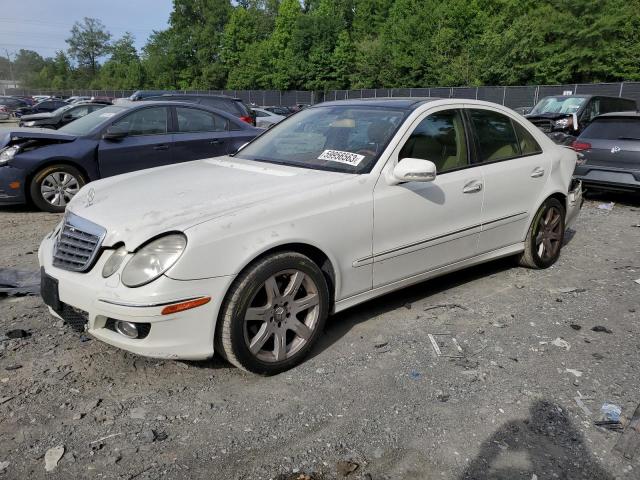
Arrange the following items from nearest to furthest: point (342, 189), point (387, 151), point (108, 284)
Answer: point (108, 284)
point (342, 189)
point (387, 151)

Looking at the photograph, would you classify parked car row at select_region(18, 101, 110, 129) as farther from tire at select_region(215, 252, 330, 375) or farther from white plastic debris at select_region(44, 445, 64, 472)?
white plastic debris at select_region(44, 445, 64, 472)

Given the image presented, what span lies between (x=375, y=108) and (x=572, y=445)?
2686 millimetres

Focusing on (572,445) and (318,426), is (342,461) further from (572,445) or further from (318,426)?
(572,445)

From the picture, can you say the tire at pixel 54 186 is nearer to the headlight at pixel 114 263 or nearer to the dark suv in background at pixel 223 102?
the dark suv in background at pixel 223 102

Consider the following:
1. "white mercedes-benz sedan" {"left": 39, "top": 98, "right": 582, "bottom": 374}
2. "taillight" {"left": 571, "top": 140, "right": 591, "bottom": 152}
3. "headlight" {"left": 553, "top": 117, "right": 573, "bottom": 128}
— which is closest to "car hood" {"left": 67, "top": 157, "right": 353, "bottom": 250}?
"white mercedes-benz sedan" {"left": 39, "top": 98, "right": 582, "bottom": 374}

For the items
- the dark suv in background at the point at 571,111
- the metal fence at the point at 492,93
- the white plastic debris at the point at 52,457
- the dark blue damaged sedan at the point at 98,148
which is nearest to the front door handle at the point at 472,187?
the white plastic debris at the point at 52,457

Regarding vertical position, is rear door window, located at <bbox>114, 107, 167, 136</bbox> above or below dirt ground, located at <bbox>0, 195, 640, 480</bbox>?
above

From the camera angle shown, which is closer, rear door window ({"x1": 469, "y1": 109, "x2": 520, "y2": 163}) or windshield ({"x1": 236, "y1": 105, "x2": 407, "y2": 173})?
windshield ({"x1": 236, "y1": 105, "x2": 407, "y2": 173})

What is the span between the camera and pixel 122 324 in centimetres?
293

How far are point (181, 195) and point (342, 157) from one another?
114 cm

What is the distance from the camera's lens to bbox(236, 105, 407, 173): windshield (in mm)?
3779

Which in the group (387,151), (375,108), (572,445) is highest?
(375,108)

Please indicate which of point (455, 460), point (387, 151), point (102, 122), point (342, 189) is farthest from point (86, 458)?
point (102, 122)

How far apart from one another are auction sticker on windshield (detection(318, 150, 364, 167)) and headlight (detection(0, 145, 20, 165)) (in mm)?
5221
